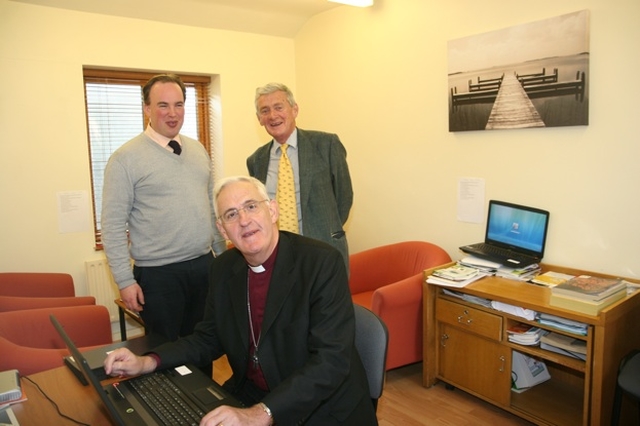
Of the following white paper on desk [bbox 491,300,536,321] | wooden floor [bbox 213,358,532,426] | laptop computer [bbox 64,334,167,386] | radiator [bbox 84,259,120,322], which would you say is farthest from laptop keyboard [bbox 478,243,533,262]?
radiator [bbox 84,259,120,322]

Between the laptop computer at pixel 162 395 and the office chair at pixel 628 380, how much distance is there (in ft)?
5.39

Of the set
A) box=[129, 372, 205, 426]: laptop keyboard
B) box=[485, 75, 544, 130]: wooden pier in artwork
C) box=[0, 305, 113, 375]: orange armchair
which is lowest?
box=[0, 305, 113, 375]: orange armchair

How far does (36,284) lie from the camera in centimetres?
335

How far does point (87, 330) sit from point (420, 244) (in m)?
2.26

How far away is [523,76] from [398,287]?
1.46 m

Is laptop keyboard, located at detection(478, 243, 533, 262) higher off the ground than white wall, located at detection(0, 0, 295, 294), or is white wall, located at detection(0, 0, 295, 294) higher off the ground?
white wall, located at detection(0, 0, 295, 294)

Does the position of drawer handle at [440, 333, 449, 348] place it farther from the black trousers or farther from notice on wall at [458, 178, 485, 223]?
the black trousers

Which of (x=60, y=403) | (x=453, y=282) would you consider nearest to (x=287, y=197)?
(x=453, y=282)

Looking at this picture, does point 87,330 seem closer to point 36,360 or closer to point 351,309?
point 36,360

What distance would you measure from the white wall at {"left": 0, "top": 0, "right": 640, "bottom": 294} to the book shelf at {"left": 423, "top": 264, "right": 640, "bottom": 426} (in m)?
0.48

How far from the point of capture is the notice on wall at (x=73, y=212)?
3.68 m

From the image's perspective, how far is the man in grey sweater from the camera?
2312mm

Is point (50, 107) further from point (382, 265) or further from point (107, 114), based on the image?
point (382, 265)

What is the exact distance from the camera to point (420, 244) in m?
3.63
